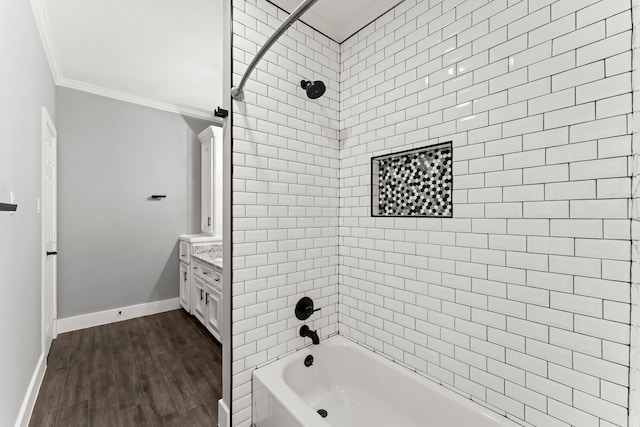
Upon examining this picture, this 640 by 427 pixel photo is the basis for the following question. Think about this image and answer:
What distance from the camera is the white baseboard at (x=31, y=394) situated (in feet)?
5.35

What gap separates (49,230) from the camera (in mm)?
2672

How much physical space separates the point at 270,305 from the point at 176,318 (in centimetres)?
237

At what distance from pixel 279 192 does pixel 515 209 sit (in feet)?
4.23

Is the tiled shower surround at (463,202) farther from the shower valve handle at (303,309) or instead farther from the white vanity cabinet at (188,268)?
the white vanity cabinet at (188,268)

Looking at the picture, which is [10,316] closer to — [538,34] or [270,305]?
[270,305]

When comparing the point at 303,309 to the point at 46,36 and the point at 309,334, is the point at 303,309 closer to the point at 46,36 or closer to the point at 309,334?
the point at 309,334

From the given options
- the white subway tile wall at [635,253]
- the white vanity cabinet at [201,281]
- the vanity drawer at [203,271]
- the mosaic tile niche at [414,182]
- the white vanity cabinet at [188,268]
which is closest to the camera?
the white subway tile wall at [635,253]

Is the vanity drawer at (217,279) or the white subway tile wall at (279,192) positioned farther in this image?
the vanity drawer at (217,279)

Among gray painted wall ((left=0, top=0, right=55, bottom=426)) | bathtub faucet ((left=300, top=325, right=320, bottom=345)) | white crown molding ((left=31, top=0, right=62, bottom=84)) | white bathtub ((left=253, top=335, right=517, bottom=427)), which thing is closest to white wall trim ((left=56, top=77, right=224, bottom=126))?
white crown molding ((left=31, top=0, right=62, bottom=84))

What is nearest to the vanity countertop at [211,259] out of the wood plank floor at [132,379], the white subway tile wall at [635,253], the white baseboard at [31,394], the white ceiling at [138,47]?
the wood plank floor at [132,379]

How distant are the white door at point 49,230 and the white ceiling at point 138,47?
665 millimetres

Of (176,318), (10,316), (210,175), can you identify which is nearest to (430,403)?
(10,316)

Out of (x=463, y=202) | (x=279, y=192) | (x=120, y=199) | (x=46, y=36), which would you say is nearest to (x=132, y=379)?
(x=279, y=192)

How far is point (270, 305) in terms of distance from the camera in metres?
1.76
